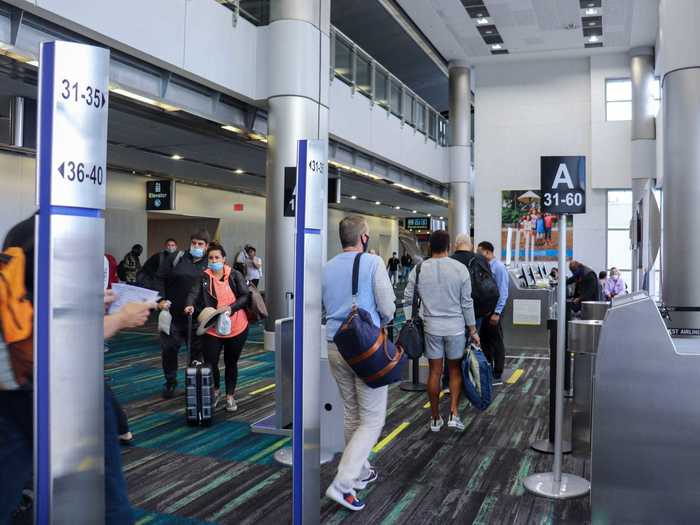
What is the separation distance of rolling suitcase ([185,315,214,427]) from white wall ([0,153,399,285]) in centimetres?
501

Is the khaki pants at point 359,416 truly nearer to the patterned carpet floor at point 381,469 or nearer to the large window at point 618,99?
the patterned carpet floor at point 381,469

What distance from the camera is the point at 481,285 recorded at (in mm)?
6953

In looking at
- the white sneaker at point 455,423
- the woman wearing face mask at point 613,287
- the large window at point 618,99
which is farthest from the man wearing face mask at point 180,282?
the large window at point 618,99

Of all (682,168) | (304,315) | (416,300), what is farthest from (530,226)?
(304,315)

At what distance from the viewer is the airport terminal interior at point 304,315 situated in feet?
5.45

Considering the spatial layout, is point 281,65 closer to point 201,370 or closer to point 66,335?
point 201,370

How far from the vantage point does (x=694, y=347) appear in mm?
3744

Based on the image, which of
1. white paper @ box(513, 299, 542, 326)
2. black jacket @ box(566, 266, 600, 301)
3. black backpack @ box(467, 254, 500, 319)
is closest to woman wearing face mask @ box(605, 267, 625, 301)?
black jacket @ box(566, 266, 600, 301)

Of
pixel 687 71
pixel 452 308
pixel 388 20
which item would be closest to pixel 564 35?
pixel 388 20

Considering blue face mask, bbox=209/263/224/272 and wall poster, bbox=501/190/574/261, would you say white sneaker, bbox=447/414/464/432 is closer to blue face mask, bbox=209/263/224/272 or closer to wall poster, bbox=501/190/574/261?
blue face mask, bbox=209/263/224/272

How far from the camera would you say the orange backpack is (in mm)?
1805

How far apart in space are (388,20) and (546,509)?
15.4 metres

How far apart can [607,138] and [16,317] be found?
1870cm

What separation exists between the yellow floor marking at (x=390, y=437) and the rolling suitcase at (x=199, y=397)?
1.52 meters
